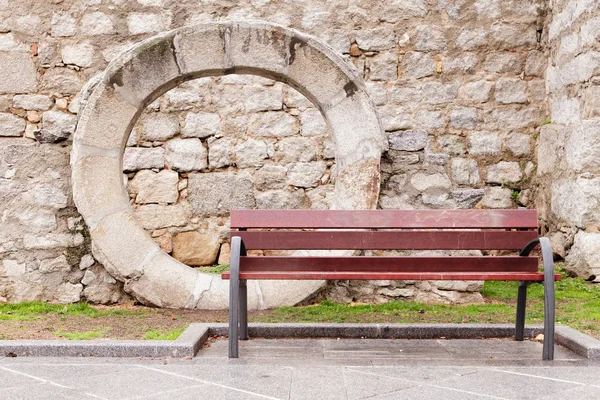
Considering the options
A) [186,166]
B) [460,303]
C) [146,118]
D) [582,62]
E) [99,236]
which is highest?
[582,62]

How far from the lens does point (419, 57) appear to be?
18.6 feet

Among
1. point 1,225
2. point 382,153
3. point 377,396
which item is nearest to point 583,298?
point 382,153

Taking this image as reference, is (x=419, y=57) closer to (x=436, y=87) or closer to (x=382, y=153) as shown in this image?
(x=436, y=87)

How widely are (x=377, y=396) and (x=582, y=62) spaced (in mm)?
3523

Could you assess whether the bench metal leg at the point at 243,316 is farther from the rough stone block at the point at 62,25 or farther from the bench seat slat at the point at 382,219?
the rough stone block at the point at 62,25

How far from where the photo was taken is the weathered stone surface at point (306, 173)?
580 cm

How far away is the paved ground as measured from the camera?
8.82ft

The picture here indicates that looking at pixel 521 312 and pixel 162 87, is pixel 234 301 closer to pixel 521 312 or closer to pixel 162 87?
pixel 521 312

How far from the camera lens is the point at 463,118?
567 cm

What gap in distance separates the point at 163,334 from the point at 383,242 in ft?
4.20

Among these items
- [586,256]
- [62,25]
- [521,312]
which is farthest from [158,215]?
[586,256]

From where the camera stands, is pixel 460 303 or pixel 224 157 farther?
pixel 224 157

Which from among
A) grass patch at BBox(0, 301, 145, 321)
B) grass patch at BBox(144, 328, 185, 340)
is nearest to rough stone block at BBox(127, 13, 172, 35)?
grass patch at BBox(0, 301, 145, 321)

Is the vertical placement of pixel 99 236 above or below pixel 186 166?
below
